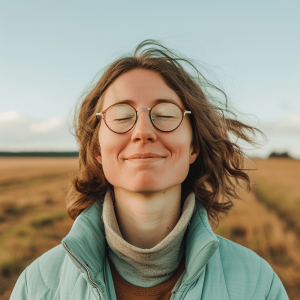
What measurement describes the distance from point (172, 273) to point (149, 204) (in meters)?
0.57

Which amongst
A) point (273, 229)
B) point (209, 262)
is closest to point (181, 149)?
point (209, 262)

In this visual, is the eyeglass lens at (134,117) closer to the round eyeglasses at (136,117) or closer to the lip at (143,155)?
the round eyeglasses at (136,117)

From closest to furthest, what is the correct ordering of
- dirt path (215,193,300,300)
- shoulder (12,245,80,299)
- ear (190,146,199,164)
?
shoulder (12,245,80,299) → ear (190,146,199,164) → dirt path (215,193,300,300)

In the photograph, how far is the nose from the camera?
232 centimetres

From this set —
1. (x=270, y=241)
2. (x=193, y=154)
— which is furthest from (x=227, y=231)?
(x=193, y=154)

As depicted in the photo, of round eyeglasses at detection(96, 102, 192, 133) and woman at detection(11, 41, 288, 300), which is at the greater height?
round eyeglasses at detection(96, 102, 192, 133)

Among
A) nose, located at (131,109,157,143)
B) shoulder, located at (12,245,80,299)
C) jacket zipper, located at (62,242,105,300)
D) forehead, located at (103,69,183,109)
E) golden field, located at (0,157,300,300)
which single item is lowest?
golden field, located at (0,157,300,300)

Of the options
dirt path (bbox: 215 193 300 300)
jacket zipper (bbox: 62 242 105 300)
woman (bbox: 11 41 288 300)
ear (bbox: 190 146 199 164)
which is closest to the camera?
jacket zipper (bbox: 62 242 105 300)

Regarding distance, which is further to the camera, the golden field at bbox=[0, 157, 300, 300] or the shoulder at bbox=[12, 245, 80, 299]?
the golden field at bbox=[0, 157, 300, 300]

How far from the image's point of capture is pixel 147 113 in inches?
95.1

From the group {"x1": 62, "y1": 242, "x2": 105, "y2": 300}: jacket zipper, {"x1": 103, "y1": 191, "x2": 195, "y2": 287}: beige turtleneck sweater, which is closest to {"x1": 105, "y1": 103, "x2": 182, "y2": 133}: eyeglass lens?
{"x1": 103, "y1": 191, "x2": 195, "y2": 287}: beige turtleneck sweater

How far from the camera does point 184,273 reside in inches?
88.4

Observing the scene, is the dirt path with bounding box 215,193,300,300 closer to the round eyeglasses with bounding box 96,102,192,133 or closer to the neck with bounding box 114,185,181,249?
the neck with bounding box 114,185,181,249

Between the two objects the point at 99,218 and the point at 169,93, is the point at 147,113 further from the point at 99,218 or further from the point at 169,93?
the point at 99,218
